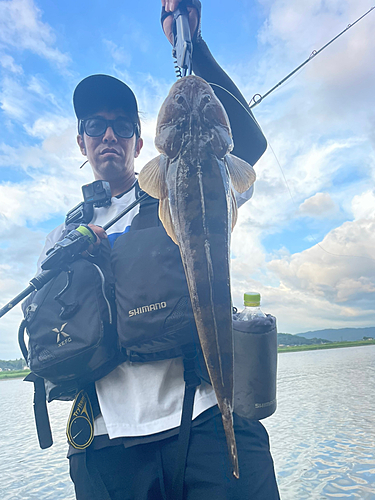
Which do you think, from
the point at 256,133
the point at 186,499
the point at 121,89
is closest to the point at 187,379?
the point at 186,499

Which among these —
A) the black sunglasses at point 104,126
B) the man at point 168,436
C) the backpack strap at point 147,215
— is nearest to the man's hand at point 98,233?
the man at point 168,436

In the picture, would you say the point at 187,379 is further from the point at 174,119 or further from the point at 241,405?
the point at 174,119

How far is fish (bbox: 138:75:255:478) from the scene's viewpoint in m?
1.62

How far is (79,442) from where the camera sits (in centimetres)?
228

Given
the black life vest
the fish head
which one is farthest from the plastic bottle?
the fish head

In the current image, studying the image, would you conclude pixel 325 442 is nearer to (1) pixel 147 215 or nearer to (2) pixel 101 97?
(1) pixel 147 215

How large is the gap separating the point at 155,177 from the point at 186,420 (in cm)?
150

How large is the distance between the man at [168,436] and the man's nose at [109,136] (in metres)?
1.08

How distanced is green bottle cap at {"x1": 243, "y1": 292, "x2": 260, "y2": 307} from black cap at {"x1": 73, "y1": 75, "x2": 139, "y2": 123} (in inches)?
87.7

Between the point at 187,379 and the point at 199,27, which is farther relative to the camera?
the point at 199,27

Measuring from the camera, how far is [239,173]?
1928mm

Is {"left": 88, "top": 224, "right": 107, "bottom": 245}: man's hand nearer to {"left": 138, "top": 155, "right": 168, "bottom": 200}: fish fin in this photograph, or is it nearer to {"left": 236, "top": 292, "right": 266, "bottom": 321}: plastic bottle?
{"left": 138, "top": 155, "right": 168, "bottom": 200}: fish fin

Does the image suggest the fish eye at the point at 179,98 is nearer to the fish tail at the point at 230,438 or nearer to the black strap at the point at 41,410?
the fish tail at the point at 230,438

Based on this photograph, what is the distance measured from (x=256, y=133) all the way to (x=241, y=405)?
1.89m
